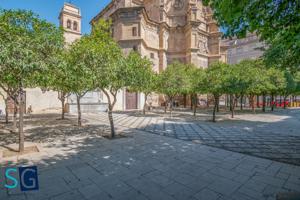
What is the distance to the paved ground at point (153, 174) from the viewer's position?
129 inches

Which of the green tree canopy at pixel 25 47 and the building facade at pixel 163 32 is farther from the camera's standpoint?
the building facade at pixel 163 32

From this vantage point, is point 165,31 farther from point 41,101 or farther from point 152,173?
point 152,173

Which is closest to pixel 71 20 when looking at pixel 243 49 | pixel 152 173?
pixel 152 173

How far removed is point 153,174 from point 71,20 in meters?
36.1

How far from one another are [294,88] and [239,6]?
80.5 ft

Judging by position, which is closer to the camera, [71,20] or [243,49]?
[71,20]

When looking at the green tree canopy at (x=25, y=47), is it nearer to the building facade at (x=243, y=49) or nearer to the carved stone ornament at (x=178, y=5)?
the carved stone ornament at (x=178, y=5)

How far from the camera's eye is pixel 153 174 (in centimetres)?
409

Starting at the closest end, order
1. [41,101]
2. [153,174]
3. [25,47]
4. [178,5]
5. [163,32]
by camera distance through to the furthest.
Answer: [153,174], [25,47], [41,101], [163,32], [178,5]

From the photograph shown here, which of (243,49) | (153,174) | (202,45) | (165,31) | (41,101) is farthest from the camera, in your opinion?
(243,49)

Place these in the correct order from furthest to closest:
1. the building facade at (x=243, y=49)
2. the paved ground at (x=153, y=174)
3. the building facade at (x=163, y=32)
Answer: the building facade at (x=243, y=49) < the building facade at (x=163, y=32) < the paved ground at (x=153, y=174)

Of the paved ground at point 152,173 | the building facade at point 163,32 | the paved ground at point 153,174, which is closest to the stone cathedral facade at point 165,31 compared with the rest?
the building facade at point 163,32

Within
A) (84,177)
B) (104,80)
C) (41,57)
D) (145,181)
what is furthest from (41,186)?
(104,80)

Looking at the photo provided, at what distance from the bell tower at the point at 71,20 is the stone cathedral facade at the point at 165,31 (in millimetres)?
4500
